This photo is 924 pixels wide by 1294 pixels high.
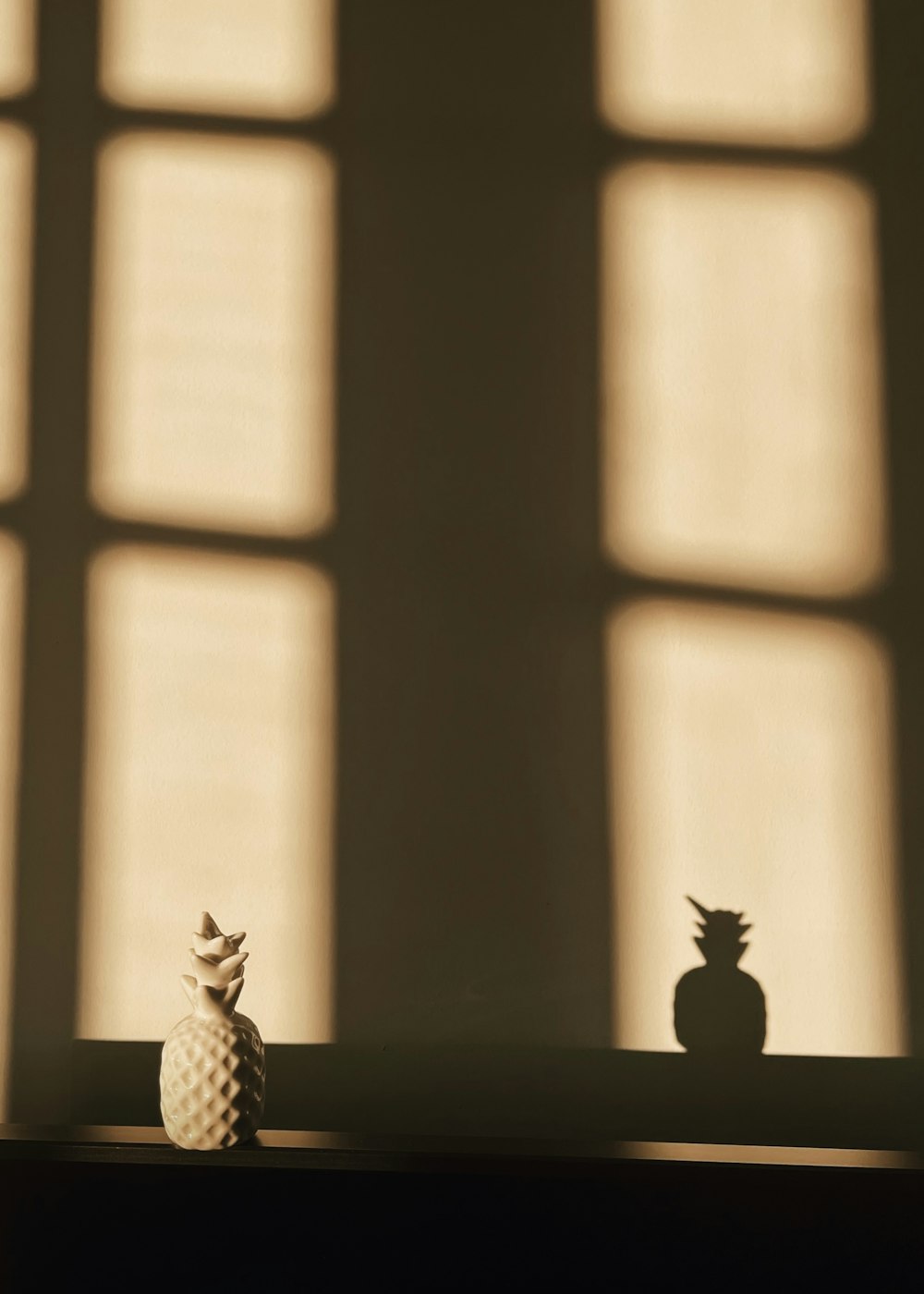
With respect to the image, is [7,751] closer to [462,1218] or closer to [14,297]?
[14,297]

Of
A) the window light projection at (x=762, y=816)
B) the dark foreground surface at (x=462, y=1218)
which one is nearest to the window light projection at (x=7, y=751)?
the dark foreground surface at (x=462, y=1218)

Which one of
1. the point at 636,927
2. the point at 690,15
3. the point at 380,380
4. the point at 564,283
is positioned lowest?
the point at 636,927

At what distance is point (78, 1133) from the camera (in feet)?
4.19

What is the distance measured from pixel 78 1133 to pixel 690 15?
145cm

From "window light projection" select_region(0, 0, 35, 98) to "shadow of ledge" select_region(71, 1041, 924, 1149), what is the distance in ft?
3.93

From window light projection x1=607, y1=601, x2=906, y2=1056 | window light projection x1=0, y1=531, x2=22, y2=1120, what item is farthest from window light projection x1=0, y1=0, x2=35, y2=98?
window light projection x1=607, y1=601, x2=906, y2=1056

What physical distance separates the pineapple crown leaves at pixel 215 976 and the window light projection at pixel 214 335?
49cm

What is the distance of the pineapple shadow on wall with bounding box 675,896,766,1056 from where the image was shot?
1.35 meters

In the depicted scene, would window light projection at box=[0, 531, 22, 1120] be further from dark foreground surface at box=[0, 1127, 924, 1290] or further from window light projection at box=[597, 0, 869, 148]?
window light projection at box=[597, 0, 869, 148]

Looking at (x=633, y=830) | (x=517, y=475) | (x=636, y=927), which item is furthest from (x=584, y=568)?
(x=636, y=927)

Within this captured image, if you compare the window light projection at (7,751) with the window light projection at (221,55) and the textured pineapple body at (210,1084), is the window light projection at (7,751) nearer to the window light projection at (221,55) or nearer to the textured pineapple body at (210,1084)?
the textured pineapple body at (210,1084)

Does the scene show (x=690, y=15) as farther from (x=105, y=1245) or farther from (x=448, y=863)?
(x=105, y=1245)

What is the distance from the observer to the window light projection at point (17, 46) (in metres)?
1.52

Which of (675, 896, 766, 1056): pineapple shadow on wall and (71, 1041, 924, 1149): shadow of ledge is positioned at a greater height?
(675, 896, 766, 1056): pineapple shadow on wall
